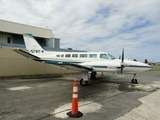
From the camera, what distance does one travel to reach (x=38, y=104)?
5.89m

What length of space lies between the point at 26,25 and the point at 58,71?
10085mm

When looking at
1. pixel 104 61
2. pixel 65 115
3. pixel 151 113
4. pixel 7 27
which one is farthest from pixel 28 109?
pixel 7 27

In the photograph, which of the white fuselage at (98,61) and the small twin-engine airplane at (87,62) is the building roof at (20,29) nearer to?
the small twin-engine airplane at (87,62)

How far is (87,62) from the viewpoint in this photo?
40.2 feet

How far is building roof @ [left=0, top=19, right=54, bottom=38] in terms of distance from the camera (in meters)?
21.2

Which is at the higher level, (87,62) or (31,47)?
(31,47)

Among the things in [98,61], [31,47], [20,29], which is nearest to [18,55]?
[31,47]

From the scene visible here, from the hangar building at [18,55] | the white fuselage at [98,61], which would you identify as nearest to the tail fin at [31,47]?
the white fuselage at [98,61]

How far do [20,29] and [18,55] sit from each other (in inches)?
358

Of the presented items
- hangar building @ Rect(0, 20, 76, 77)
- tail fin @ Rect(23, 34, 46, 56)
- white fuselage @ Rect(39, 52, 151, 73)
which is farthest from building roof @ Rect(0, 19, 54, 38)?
white fuselage @ Rect(39, 52, 151, 73)

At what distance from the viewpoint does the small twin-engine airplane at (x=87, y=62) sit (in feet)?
35.1

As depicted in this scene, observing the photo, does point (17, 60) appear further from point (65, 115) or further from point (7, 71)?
point (65, 115)

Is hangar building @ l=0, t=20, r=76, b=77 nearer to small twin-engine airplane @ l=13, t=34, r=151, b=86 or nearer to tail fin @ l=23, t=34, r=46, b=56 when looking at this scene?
tail fin @ l=23, t=34, r=46, b=56

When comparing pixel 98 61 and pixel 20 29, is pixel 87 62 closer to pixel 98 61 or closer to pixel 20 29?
pixel 98 61
